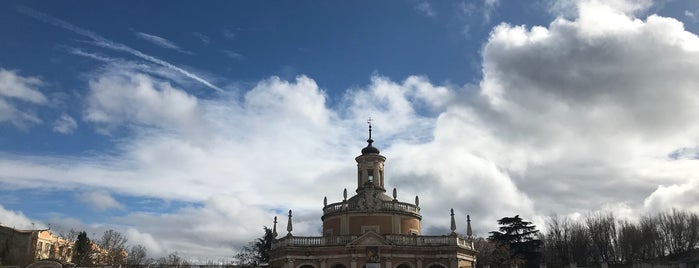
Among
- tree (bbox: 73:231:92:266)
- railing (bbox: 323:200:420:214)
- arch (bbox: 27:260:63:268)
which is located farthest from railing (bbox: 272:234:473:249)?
tree (bbox: 73:231:92:266)

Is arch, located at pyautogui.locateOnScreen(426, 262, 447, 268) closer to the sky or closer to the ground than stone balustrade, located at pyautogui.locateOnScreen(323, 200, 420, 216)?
closer to the ground

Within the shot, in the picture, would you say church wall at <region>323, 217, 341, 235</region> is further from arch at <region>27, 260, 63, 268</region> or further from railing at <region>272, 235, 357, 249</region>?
arch at <region>27, 260, 63, 268</region>

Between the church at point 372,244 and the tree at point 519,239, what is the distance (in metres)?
17.2

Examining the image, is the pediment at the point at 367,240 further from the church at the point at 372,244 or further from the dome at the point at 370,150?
the dome at the point at 370,150

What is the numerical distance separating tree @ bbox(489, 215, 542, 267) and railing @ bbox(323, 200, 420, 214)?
753 inches

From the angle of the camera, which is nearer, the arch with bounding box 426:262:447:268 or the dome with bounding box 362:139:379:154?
the arch with bounding box 426:262:447:268

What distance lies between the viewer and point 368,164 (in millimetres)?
54125

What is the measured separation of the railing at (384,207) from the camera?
49.6 metres

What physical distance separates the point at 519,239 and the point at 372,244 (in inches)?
1097

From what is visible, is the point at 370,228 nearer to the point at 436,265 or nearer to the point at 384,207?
the point at 384,207

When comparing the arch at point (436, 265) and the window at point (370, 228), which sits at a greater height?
the window at point (370, 228)

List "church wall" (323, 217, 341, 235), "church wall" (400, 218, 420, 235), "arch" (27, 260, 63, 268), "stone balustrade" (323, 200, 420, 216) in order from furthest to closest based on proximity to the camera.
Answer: "church wall" (323, 217, 341, 235) < "church wall" (400, 218, 420, 235) < "stone balustrade" (323, 200, 420, 216) < "arch" (27, 260, 63, 268)

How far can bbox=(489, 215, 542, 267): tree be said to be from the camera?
6462 centimetres

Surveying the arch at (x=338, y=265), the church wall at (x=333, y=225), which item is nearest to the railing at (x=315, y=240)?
the arch at (x=338, y=265)
